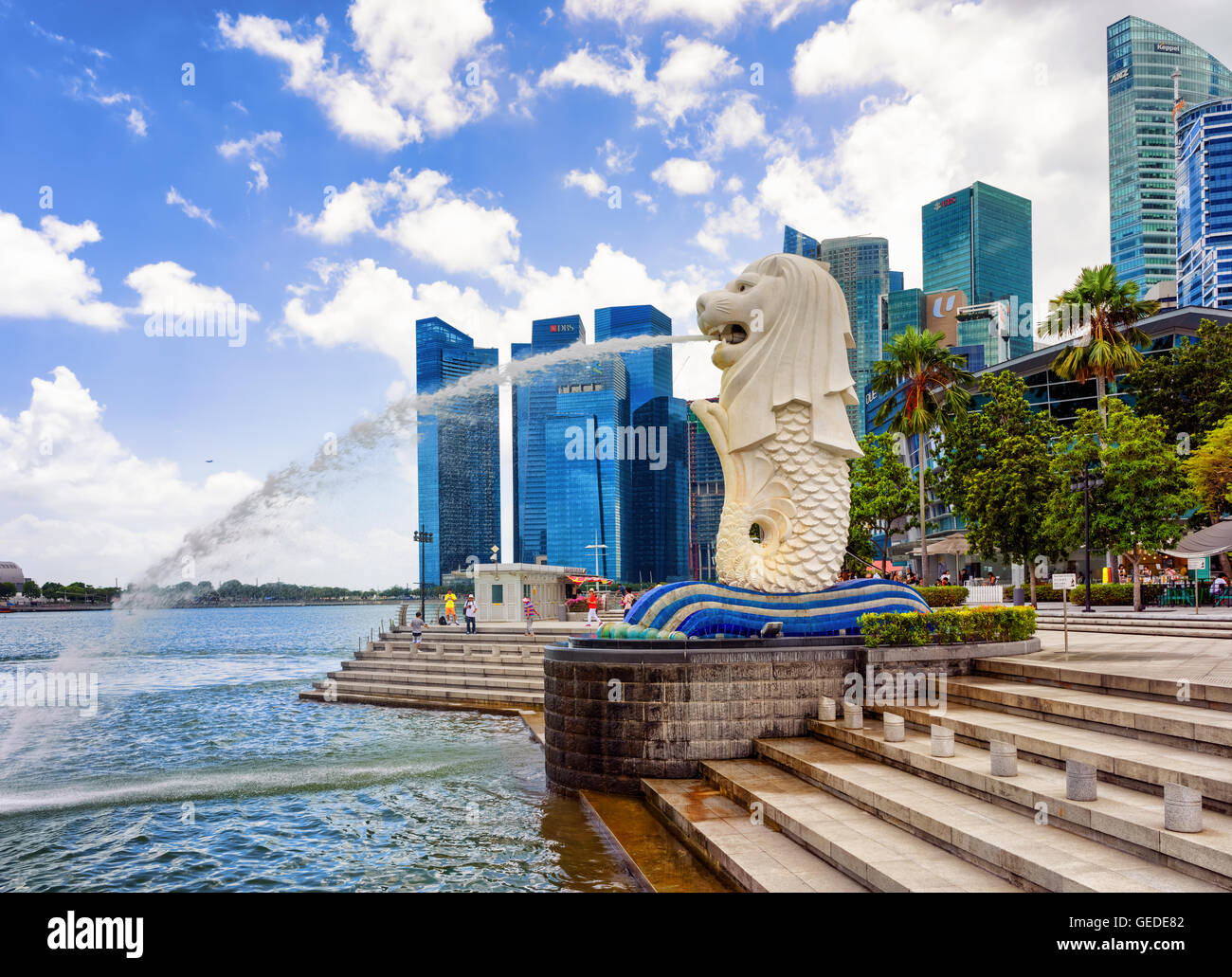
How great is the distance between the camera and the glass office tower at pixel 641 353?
394 ft

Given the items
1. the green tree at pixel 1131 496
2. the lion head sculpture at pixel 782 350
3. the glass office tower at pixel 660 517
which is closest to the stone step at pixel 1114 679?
the lion head sculpture at pixel 782 350

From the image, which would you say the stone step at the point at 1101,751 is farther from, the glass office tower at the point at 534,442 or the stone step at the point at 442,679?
the glass office tower at the point at 534,442

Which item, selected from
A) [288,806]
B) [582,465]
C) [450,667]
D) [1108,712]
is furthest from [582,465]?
[1108,712]

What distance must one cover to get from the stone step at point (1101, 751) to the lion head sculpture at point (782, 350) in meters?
5.74

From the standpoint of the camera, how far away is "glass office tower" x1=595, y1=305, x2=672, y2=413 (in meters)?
120

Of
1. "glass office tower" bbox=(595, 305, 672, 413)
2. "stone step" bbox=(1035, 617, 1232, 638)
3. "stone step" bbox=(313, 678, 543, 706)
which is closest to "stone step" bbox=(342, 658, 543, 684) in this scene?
Answer: "stone step" bbox=(313, 678, 543, 706)

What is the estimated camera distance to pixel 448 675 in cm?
2495

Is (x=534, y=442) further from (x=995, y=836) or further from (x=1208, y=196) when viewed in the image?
(x=1208, y=196)

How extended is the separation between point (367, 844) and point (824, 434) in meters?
9.70

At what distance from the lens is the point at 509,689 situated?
75.8 feet

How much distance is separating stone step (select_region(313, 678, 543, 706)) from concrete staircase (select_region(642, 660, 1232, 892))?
36.4 feet
